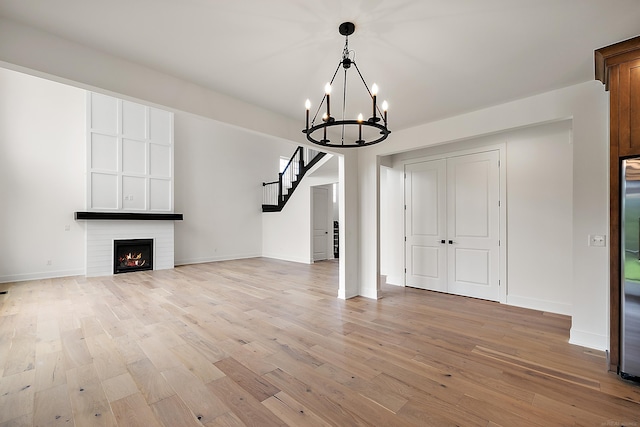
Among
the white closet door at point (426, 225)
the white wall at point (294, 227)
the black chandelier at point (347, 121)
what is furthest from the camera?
the white wall at point (294, 227)

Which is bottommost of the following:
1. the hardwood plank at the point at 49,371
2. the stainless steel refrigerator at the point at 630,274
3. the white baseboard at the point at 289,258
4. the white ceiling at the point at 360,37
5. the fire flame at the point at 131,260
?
the white baseboard at the point at 289,258

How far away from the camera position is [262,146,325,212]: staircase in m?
8.90

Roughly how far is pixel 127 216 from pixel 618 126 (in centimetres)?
827

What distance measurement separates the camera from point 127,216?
6.60 m

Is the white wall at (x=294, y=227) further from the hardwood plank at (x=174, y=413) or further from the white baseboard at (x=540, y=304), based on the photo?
the hardwood plank at (x=174, y=413)

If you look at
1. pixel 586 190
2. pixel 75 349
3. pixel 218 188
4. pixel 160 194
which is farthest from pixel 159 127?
pixel 586 190

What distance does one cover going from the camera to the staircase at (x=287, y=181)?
8898 millimetres

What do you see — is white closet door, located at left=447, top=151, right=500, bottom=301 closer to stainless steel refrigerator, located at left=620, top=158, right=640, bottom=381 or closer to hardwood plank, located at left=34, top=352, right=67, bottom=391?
stainless steel refrigerator, located at left=620, top=158, right=640, bottom=381

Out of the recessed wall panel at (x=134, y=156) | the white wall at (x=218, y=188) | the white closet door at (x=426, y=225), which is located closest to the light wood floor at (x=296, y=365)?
the white closet door at (x=426, y=225)

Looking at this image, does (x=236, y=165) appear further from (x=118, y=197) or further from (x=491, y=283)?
(x=491, y=283)

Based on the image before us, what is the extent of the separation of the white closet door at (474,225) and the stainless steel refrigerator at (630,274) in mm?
2140

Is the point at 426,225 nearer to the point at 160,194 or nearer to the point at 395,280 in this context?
the point at 395,280

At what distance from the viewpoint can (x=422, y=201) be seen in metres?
5.39

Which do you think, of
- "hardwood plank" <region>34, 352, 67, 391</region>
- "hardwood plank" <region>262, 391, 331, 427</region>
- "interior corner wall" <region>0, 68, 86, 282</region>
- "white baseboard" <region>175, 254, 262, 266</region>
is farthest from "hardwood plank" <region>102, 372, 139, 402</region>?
"white baseboard" <region>175, 254, 262, 266</region>
